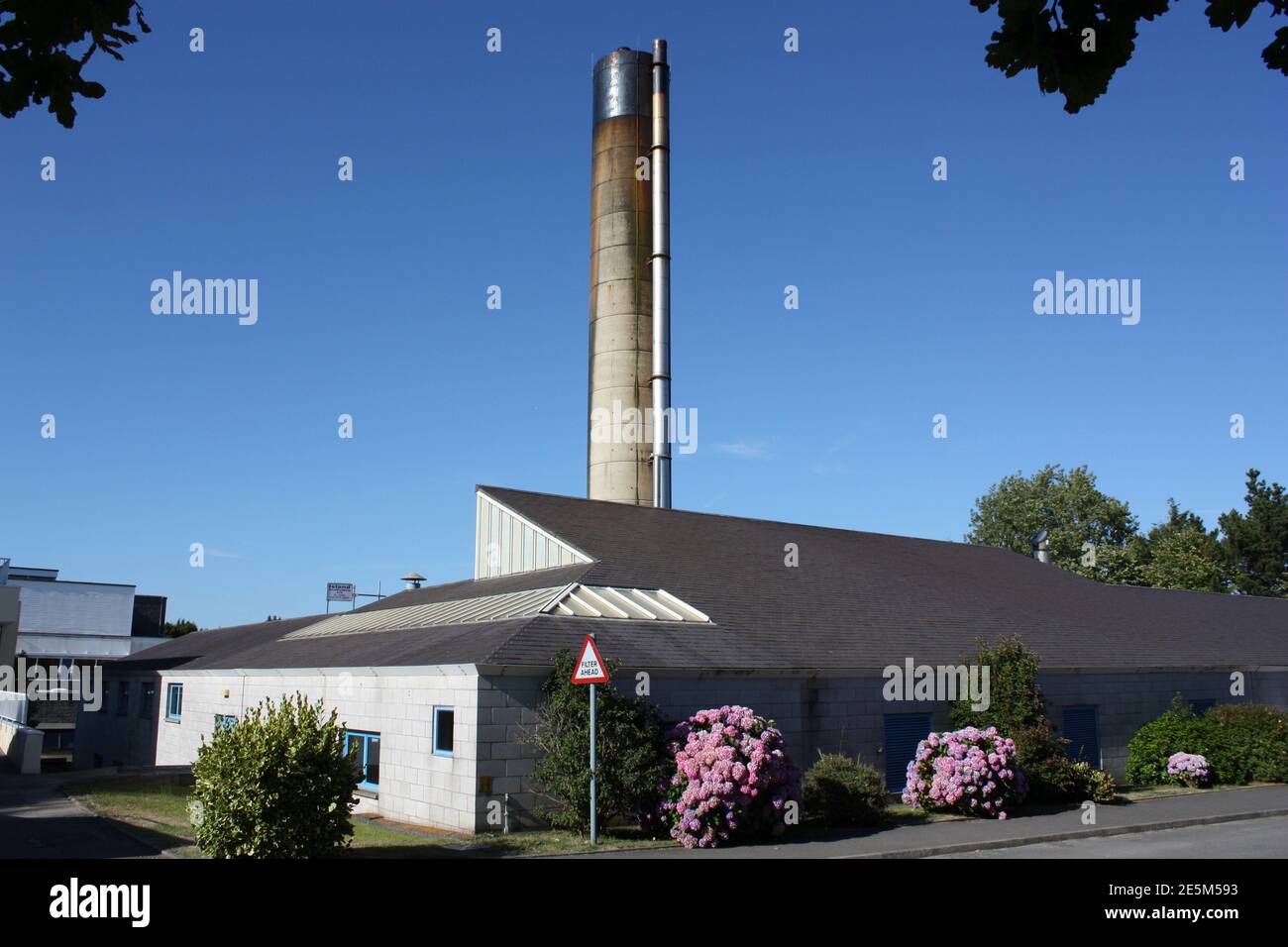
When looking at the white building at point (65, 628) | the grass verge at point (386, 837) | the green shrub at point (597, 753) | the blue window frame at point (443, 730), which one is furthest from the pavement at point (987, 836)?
the white building at point (65, 628)

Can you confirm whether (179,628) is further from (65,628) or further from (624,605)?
(624,605)

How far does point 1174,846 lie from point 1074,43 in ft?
50.0

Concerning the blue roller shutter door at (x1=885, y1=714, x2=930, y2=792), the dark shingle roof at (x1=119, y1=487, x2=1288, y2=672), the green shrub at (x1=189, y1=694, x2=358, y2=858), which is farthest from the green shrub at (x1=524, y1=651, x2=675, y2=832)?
the blue roller shutter door at (x1=885, y1=714, x2=930, y2=792)

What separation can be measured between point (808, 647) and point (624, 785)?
7.43m

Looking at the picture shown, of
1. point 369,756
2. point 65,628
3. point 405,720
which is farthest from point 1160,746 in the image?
point 65,628

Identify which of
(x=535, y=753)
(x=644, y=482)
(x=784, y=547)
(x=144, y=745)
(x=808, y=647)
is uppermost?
(x=644, y=482)

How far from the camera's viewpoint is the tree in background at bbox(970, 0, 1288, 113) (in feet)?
18.8

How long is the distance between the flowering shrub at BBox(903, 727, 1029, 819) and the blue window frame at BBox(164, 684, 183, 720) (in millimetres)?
22896

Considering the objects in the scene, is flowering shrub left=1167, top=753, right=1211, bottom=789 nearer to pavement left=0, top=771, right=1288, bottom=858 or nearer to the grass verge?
pavement left=0, top=771, right=1288, bottom=858

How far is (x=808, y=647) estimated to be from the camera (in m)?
23.3
